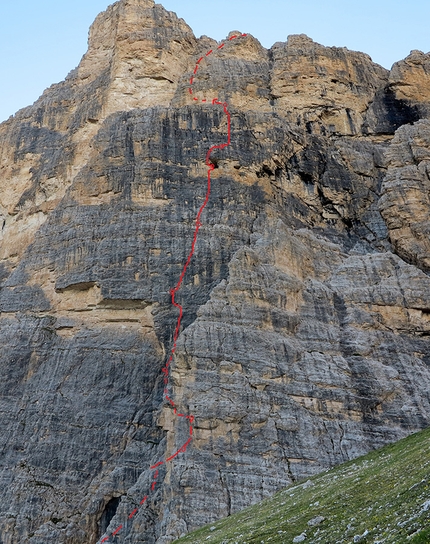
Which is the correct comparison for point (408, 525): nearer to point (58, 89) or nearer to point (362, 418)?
point (362, 418)

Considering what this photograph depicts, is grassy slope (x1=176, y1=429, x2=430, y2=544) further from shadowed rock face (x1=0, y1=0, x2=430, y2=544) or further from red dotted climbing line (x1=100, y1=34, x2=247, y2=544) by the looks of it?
red dotted climbing line (x1=100, y1=34, x2=247, y2=544)

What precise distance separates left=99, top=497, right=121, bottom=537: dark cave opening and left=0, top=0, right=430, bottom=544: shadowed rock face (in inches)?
2.6

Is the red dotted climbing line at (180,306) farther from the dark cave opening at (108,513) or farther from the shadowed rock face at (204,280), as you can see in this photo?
the dark cave opening at (108,513)

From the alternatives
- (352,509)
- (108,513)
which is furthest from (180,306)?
(352,509)

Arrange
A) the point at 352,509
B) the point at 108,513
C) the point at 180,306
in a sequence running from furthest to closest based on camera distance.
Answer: the point at 180,306 < the point at 108,513 < the point at 352,509

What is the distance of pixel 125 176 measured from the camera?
37.0m

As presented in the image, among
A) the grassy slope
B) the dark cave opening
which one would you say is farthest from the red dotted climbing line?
the grassy slope

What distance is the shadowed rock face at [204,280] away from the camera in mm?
26344

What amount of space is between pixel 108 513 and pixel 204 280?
14026mm

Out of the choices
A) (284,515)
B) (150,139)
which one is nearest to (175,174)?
(150,139)

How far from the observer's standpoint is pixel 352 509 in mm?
14539

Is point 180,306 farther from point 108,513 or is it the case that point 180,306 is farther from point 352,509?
point 352,509

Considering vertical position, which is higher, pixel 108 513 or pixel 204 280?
pixel 204 280

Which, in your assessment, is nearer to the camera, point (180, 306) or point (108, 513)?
point (108, 513)
